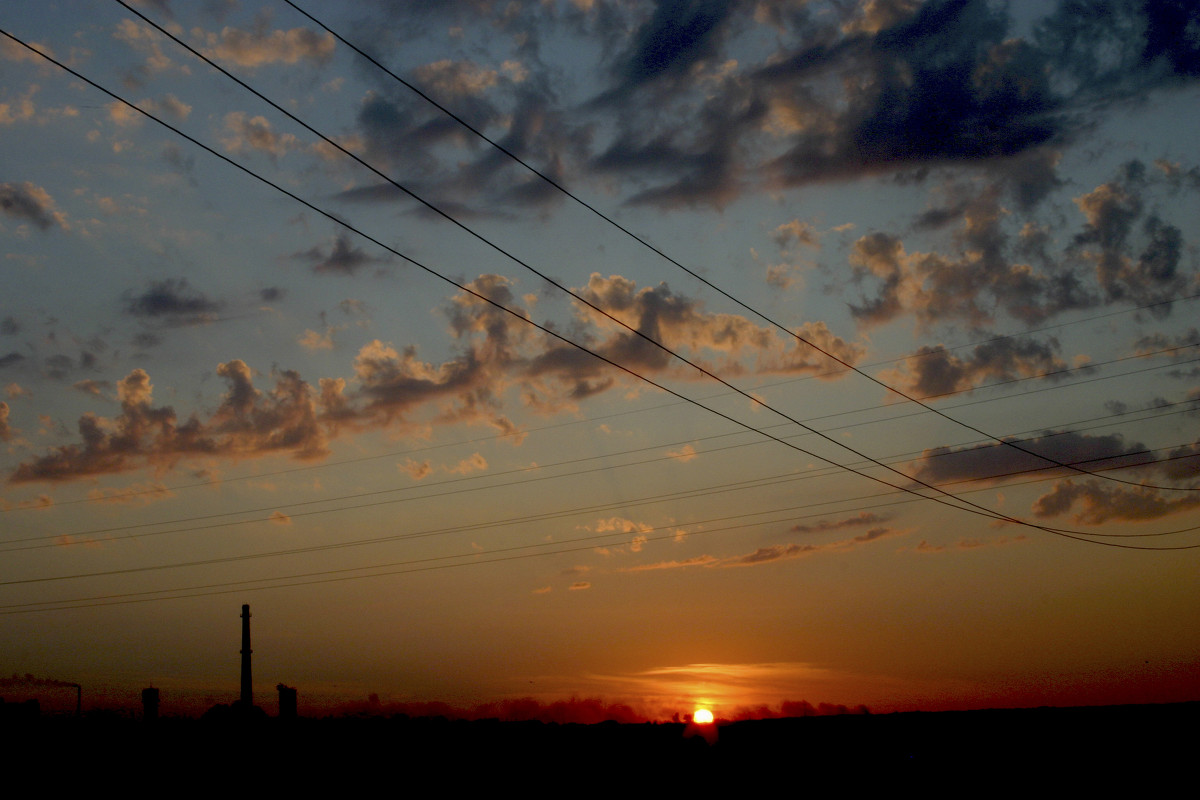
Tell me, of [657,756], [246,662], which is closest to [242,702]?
[246,662]

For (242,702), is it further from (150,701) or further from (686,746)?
(686,746)

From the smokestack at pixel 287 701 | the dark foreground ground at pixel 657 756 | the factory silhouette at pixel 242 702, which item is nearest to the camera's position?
the dark foreground ground at pixel 657 756

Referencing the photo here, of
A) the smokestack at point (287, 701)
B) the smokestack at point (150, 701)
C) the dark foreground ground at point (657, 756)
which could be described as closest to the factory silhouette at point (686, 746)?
the dark foreground ground at point (657, 756)

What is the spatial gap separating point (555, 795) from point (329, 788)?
30.2 feet

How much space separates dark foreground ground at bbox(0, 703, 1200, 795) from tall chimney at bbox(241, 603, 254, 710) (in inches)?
266

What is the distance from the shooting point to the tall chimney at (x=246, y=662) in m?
60.1

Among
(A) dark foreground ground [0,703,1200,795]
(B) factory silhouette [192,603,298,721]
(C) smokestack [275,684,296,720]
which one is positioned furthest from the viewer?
(C) smokestack [275,684,296,720]

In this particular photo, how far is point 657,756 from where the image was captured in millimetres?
47094

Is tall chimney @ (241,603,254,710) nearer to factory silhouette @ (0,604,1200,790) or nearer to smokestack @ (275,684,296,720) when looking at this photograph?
factory silhouette @ (0,604,1200,790)

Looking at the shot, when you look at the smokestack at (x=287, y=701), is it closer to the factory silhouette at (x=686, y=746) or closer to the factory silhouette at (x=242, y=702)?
the factory silhouette at (x=242, y=702)

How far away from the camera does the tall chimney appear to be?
197ft

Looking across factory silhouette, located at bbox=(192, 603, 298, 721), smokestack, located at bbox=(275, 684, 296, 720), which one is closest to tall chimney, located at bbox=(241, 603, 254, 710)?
factory silhouette, located at bbox=(192, 603, 298, 721)

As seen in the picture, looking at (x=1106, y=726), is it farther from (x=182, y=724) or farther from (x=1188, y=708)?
(x=182, y=724)

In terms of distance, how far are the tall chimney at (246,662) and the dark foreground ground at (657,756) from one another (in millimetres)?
6747
